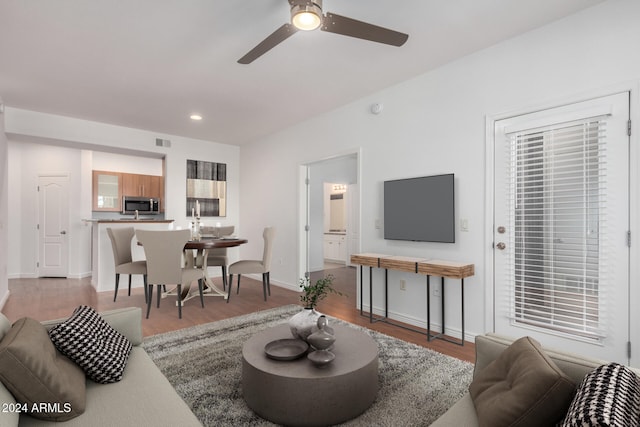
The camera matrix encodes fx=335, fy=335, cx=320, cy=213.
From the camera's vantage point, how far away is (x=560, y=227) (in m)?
2.73

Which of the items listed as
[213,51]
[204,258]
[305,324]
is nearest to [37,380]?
[305,324]

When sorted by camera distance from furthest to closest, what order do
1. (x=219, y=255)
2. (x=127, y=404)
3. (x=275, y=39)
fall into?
(x=219, y=255) < (x=275, y=39) < (x=127, y=404)

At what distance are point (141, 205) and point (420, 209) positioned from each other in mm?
6327

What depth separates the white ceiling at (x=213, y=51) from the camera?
2.54m

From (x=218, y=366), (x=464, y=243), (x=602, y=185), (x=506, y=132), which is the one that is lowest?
(x=218, y=366)

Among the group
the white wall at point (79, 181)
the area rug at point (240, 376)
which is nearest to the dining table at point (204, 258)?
the area rug at point (240, 376)

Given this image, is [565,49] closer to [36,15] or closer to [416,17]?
[416,17]

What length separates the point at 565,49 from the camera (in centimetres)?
270

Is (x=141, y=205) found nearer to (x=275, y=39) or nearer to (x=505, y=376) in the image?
(x=275, y=39)

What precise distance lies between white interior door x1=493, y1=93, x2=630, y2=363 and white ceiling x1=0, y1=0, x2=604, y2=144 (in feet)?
3.02

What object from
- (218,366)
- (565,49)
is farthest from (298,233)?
(565,49)

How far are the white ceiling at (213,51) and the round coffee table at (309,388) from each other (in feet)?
8.15

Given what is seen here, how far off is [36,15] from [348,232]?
6.83 m

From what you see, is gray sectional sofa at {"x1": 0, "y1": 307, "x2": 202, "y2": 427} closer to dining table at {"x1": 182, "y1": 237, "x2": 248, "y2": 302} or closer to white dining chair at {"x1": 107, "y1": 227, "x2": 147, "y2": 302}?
dining table at {"x1": 182, "y1": 237, "x2": 248, "y2": 302}
